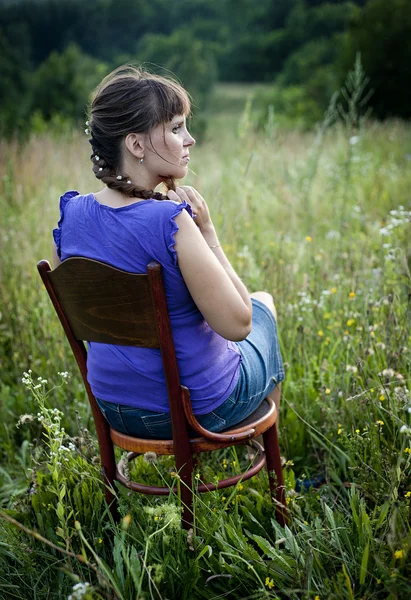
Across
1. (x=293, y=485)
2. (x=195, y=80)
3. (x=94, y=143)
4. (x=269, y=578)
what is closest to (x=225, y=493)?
(x=293, y=485)

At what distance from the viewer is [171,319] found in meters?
1.93

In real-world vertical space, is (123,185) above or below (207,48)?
below

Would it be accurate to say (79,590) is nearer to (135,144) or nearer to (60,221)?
(60,221)

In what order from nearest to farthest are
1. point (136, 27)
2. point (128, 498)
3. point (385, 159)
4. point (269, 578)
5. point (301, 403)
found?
point (269, 578), point (128, 498), point (301, 403), point (385, 159), point (136, 27)

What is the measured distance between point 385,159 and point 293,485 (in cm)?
693

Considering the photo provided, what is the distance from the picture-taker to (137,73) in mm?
2027

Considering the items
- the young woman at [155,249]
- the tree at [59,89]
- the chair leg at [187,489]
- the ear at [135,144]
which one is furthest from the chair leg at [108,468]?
Result: the tree at [59,89]

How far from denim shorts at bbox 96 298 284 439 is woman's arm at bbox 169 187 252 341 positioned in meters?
0.27

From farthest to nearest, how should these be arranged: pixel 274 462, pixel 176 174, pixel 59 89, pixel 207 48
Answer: pixel 207 48, pixel 59 89, pixel 274 462, pixel 176 174

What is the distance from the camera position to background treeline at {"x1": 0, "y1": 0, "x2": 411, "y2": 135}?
47.8ft

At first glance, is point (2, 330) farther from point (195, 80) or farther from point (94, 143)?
point (195, 80)

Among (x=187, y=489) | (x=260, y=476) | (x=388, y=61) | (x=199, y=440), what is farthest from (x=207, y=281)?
(x=388, y=61)

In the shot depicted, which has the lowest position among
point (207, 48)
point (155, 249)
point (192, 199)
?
point (155, 249)

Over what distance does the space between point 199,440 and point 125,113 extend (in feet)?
3.51
